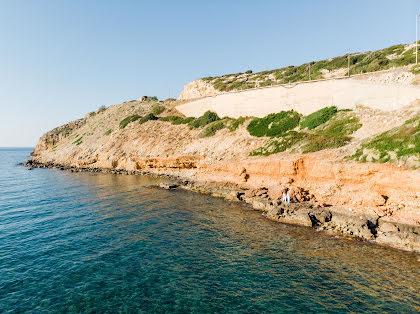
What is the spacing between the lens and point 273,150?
33.1m

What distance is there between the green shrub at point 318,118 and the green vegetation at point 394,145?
11.7m

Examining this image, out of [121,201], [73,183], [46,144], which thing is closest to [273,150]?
[121,201]

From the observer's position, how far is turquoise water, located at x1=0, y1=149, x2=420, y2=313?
37.2 ft

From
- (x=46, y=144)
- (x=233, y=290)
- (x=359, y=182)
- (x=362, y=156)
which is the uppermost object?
(x=46, y=144)

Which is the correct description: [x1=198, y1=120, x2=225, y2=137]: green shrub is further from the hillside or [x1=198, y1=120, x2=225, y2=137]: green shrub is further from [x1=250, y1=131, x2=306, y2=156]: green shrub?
the hillside

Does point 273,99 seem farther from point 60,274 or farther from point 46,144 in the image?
point 46,144

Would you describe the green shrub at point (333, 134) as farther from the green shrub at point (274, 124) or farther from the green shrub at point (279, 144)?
the green shrub at point (274, 124)

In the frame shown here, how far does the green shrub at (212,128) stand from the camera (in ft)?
156

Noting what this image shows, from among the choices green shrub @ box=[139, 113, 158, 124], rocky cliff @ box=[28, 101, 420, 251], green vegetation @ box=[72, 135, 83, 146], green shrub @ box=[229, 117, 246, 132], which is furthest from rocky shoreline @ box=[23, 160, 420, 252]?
green vegetation @ box=[72, 135, 83, 146]

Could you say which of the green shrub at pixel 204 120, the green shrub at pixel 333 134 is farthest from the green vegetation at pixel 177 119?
the green shrub at pixel 333 134

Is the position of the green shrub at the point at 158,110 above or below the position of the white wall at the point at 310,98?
above

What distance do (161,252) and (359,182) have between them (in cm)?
1781

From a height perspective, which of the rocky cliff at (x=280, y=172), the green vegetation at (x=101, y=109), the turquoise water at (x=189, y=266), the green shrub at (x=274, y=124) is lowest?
the turquoise water at (x=189, y=266)

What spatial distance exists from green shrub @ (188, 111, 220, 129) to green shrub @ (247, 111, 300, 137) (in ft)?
38.0
